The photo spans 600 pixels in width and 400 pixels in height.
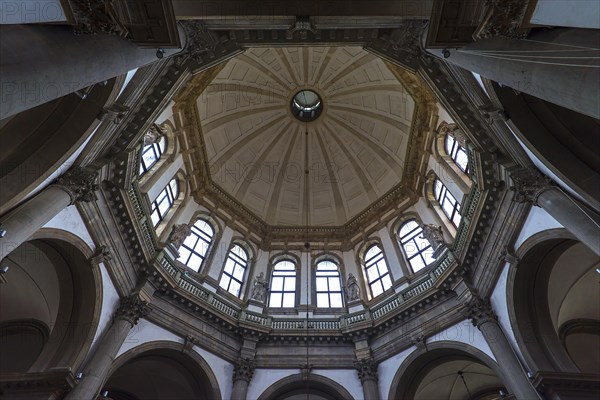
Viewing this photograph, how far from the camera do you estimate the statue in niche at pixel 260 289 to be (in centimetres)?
2009

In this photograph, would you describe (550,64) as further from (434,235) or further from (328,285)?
(328,285)

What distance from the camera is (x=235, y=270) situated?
70.3 ft

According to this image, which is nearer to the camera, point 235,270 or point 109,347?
point 109,347

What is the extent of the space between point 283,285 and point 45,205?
14.0 meters

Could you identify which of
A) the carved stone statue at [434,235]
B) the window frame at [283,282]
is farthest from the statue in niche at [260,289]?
the carved stone statue at [434,235]

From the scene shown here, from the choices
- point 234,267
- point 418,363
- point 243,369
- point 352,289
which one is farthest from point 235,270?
point 418,363

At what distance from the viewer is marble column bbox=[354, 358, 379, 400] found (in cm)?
1575

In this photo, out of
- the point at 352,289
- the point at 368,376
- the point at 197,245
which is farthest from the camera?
the point at 352,289

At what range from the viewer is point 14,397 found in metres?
11.0

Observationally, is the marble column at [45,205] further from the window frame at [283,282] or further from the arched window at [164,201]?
the window frame at [283,282]

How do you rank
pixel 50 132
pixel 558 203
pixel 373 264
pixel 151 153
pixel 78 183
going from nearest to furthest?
pixel 558 203 < pixel 50 132 < pixel 78 183 < pixel 151 153 < pixel 373 264

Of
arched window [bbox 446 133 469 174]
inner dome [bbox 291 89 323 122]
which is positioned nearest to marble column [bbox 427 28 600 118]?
arched window [bbox 446 133 469 174]

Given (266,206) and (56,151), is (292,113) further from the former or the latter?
(56,151)

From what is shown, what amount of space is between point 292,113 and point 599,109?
23.9 metres
